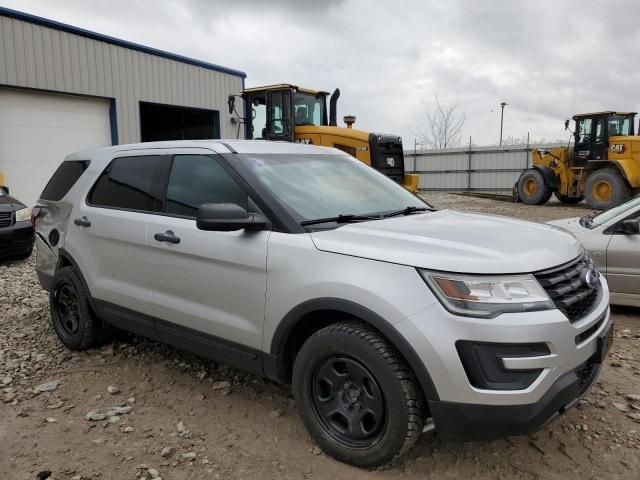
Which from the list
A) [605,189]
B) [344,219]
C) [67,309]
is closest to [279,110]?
[67,309]

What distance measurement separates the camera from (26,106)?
42.5 feet

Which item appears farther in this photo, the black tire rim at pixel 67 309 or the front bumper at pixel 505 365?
the black tire rim at pixel 67 309

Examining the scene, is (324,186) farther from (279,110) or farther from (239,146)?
(279,110)

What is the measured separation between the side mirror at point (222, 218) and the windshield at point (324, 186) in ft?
0.98

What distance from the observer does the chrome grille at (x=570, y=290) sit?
2.47m

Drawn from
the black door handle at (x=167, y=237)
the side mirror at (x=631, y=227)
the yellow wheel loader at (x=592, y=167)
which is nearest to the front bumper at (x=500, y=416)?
the black door handle at (x=167, y=237)

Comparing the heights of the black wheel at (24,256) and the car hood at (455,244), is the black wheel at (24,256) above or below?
below

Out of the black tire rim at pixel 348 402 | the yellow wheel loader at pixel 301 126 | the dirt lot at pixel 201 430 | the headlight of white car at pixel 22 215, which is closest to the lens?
the black tire rim at pixel 348 402

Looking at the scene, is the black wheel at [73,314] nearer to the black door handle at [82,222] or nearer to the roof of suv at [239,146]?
the black door handle at [82,222]

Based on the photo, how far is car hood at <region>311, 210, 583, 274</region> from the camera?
7.95 ft

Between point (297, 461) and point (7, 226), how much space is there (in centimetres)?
699

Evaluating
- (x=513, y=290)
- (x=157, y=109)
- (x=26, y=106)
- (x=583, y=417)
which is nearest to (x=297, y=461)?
(x=513, y=290)

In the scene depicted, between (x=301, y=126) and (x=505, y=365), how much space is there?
36.4 ft

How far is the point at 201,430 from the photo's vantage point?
3.21 m
